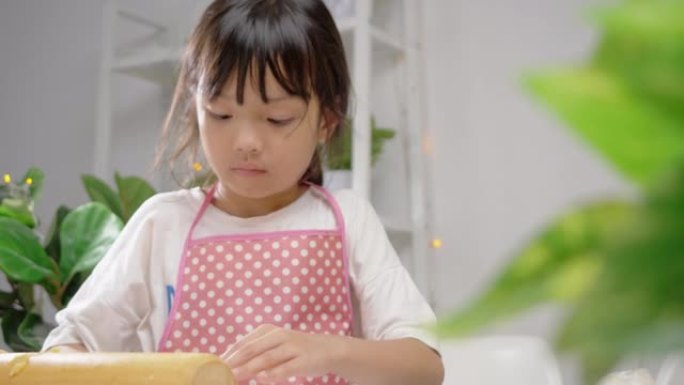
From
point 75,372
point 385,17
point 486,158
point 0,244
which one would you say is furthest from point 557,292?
point 385,17

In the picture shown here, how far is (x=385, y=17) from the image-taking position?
85.0 inches

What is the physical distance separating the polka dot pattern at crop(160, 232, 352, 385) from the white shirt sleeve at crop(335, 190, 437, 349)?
0.02 meters

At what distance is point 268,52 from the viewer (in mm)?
1032

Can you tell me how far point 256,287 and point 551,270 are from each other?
3.26 feet

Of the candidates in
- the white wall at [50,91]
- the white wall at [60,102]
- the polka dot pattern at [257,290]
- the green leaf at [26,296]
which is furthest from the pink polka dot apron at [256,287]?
the white wall at [50,91]

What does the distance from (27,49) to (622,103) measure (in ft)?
9.09

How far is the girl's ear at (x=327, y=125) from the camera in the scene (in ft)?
3.65

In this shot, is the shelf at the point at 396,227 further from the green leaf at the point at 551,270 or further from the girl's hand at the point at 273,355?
the green leaf at the point at 551,270

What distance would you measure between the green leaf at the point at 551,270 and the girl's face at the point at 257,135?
34.9 inches

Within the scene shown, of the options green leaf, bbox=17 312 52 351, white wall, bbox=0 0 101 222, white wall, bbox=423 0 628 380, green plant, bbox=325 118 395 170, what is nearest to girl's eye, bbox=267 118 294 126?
green leaf, bbox=17 312 52 351

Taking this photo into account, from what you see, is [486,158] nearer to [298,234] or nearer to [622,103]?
[298,234]

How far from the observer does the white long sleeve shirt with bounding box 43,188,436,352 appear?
1.06 meters

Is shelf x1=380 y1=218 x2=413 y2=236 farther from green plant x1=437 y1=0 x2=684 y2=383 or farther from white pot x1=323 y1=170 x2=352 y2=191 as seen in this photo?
green plant x1=437 y1=0 x2=684 y2=383

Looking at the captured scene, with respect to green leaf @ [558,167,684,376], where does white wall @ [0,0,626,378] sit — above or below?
below
